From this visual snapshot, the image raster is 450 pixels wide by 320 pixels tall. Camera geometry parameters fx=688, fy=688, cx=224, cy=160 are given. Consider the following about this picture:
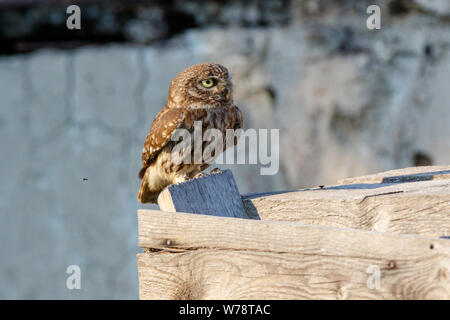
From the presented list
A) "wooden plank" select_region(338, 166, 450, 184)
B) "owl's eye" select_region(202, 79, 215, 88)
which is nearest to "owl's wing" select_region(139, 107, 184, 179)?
"owl's eye" select_region(202, 79, 215, 88)

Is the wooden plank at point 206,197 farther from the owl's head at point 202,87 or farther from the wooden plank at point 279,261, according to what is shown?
the owl's head at point 202,87

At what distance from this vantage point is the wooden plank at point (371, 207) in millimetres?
2113

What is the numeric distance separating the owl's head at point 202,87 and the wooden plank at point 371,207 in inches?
36.7

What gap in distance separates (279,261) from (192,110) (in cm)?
158

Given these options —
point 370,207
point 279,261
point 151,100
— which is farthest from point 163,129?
point 151,100

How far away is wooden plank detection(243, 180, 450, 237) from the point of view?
2113 mm

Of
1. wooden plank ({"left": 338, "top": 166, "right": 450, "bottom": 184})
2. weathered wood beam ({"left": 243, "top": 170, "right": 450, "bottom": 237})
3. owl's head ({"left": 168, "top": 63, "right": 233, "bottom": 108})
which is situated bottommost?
weathered wood beam ({"left": 243, "top": 170, "right": 450, "bottom": 237})

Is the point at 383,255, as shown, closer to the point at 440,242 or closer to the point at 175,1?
the point at 440,242

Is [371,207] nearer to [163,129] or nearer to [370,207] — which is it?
[370,207]

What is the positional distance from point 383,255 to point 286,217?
0.70 meters

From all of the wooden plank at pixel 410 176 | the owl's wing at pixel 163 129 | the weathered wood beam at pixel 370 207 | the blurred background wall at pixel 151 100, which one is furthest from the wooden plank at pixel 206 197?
the blurred background wall at pixel 151 100

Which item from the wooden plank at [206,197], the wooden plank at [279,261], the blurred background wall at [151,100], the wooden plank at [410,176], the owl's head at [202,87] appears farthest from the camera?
the blurred background wall at [151,100]

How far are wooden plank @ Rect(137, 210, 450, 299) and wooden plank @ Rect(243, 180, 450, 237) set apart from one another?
0.51 meters

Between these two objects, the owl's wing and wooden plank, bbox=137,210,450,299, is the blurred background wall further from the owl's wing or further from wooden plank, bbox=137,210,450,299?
wooden plank, bbox=137,210,450,299
